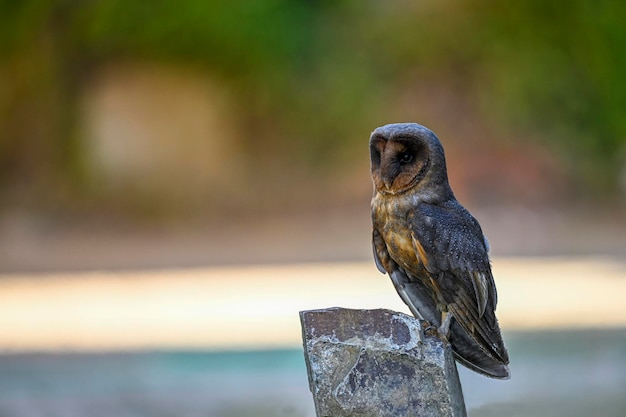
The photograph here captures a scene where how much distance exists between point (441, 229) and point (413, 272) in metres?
0.22

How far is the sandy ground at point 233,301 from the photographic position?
7609mm

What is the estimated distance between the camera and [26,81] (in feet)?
49.8

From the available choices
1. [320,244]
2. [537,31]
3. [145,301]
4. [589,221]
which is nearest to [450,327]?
[145,301]

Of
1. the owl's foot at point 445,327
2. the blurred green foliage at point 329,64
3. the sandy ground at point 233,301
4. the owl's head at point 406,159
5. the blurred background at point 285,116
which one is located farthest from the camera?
the blurred green foliage at point 329,64

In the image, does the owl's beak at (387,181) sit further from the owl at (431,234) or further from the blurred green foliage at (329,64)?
the blurred green foliage at (329,64)

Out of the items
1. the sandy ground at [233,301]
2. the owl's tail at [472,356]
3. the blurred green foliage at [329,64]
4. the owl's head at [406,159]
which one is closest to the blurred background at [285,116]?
the blurred green foliage at [329,64]

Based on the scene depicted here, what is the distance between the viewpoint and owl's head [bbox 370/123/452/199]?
3.41 m

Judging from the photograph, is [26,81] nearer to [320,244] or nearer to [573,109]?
[320,244]

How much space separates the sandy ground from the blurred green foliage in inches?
160

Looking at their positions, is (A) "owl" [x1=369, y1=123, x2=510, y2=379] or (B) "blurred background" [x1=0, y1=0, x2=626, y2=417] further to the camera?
(B) "blurred background" [x1=0, y1=0, x2=626, y2=417]

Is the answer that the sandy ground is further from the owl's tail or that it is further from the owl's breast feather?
the owl's breast feather

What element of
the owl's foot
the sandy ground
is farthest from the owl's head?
the sandy ground

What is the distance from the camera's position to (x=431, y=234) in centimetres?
344

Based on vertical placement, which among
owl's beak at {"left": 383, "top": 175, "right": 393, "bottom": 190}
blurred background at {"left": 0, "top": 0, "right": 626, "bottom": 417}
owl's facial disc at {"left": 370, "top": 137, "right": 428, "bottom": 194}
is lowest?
owl's beak at {"left": 383, "top": 175, "right": 393, "bottom": 190}
